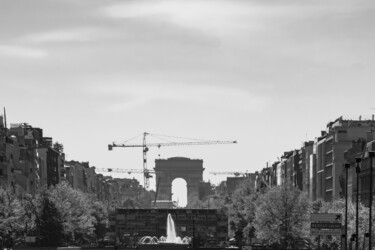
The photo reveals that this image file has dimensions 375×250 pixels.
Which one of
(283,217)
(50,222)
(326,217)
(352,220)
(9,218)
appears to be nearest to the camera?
(326,217)

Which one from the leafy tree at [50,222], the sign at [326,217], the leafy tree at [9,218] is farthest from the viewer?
the leafy tree at [50,222]

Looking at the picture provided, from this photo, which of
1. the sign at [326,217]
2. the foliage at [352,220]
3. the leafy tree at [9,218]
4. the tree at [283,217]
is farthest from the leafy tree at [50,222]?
the sign at [326,217]

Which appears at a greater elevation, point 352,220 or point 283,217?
point 283,217

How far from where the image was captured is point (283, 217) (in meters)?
186

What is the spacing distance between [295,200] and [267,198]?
16.6 ft

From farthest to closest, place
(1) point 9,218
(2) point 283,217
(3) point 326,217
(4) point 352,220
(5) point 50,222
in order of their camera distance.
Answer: (5) point 50,222, (2) point 283,217, (1) point 9,218, (4) point 352,220, (3) point 326,217

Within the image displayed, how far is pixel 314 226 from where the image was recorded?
139750 millimetres

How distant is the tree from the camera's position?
7210 inches

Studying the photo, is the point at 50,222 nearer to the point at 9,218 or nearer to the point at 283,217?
the point at 9,218

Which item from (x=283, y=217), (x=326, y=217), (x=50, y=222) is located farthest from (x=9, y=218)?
(x=326, y=217)

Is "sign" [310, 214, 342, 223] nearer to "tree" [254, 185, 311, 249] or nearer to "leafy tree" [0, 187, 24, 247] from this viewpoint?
"tree" [254, 185, 311, 249]

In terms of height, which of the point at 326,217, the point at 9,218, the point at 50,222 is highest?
the point at 326,217

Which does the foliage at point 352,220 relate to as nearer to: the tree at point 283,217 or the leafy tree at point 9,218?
the tree at point 283,217

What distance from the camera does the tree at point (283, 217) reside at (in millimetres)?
183125
